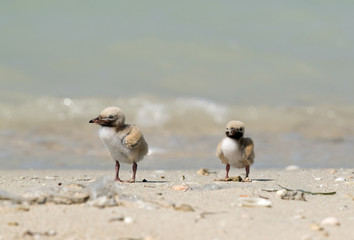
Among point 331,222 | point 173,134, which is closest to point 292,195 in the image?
point 331,222

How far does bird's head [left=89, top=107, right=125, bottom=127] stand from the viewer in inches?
265

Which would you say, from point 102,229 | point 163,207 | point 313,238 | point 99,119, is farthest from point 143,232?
point 99,119

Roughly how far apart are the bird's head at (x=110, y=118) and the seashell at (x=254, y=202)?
2087mm

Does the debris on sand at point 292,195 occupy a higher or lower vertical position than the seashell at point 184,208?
higher

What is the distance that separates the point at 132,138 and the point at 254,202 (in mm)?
2111

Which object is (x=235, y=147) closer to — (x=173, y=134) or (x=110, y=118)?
(x=110, y=118)

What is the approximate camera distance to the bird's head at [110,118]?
6723mm

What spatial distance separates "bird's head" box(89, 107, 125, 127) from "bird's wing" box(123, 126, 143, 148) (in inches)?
6.8

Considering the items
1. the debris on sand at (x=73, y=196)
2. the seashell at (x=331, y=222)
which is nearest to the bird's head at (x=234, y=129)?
the debris on sand at (x=73, y=196)

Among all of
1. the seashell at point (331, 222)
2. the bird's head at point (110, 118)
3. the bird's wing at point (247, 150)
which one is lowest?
the seashell at point (331, 222)

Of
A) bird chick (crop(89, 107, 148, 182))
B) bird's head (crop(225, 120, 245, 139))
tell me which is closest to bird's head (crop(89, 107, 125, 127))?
bird chick (crop(89, 107, 148, 182))

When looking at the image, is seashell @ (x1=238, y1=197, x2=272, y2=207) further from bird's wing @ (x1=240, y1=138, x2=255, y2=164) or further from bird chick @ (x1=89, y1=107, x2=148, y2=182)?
bird's wing @ (x1=240, y1=138, x2=255, y2=164)

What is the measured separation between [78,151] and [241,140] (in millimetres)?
6745

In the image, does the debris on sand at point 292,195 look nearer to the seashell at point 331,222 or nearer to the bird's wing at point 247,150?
the seashell at point 331,222
